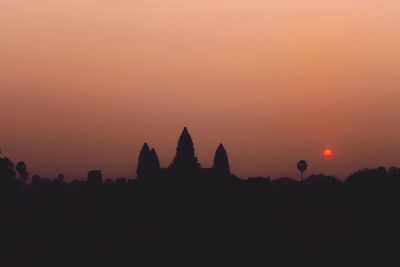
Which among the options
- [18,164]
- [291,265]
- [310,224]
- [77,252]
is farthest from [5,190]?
[18,164]

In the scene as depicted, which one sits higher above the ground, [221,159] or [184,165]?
[221,159]

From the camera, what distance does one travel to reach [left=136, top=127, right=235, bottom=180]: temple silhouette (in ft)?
226

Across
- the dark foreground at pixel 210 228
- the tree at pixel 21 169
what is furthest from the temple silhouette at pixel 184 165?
the tree at pixel 21 169

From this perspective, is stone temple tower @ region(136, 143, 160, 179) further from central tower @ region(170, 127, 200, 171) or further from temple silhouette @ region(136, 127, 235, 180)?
central tower @ region(170, 127, 200, 171)

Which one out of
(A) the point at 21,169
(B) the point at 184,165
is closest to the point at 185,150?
(B) the point at 184,165

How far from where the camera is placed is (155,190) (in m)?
67.3

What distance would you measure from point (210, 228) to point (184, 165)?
23.7 meters

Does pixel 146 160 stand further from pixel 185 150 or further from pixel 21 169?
pixel 21 169

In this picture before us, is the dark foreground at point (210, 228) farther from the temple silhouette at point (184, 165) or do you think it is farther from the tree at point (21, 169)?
the tree at point (21, 169)

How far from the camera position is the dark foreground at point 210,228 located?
43906mm

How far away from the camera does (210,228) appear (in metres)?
53.8

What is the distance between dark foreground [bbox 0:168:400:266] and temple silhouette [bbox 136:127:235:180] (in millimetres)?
2616

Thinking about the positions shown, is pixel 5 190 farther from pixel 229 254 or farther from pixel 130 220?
pixel 229 254

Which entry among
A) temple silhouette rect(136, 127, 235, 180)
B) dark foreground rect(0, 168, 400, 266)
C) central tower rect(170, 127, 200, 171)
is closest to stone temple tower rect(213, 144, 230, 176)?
temple silhouette rect(136, 127, 235, 180)
